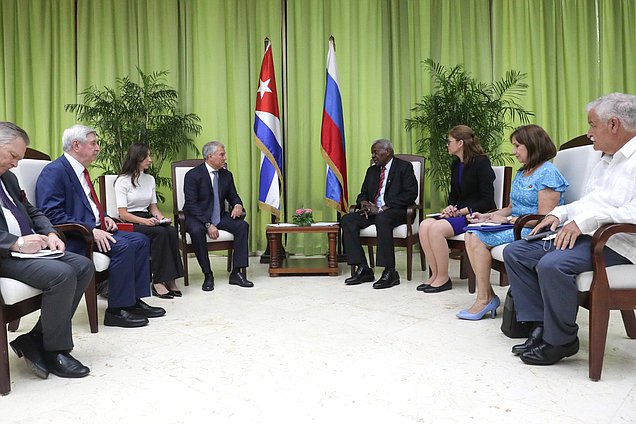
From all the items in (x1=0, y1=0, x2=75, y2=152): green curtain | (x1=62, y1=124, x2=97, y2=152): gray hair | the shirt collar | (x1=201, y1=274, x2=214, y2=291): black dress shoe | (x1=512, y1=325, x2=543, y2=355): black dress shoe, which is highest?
(x1=0, y1=0, x2=75, y2=152): green curtain

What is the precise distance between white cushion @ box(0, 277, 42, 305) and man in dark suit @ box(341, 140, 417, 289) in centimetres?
262

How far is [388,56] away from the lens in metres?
6.15

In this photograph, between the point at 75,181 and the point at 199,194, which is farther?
the point at 199,194

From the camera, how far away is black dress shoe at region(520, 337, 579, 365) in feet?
8.05

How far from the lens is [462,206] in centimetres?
432

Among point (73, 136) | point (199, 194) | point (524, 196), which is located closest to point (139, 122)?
point (199, 194)

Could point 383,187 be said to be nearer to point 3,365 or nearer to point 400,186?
point 400,186

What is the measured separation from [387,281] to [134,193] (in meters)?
2.16

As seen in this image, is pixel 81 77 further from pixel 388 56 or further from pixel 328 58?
pixel 388 56

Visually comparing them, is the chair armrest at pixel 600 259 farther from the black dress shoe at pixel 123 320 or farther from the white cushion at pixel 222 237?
the white cushion at pixel 222 237

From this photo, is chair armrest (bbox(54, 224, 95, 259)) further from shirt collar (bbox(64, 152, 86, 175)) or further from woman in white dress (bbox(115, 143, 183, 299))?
woman in white dress (bbox(115, 143, 183, 299))

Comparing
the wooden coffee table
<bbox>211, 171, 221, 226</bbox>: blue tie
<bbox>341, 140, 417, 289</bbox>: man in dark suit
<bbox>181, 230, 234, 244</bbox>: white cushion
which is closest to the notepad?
<bbox>181, 230, 234, 244</bbox>: white cushion

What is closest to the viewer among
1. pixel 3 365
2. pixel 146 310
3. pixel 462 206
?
pixel 3 365

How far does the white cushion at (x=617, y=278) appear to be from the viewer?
2.35 meters
